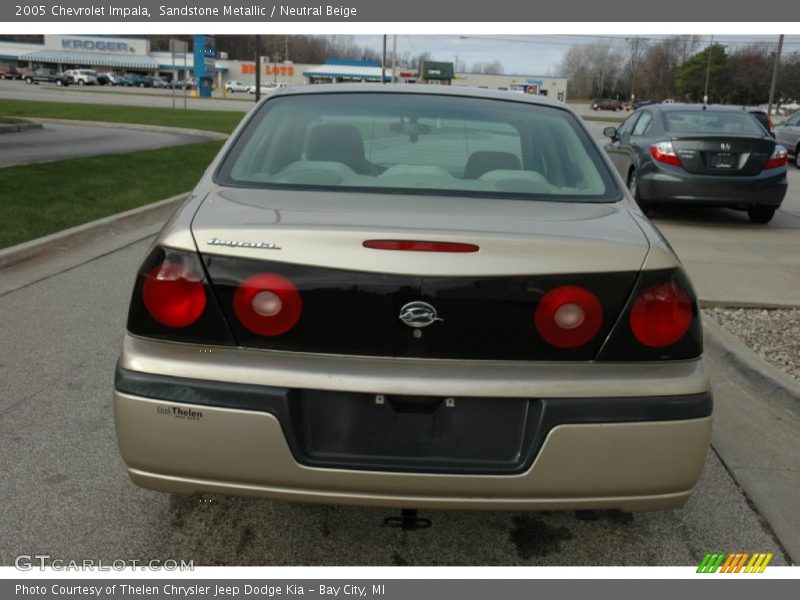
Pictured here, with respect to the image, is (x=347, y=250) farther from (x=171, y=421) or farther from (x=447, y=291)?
(x=171, y=421)

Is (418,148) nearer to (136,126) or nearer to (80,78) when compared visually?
(136,126)

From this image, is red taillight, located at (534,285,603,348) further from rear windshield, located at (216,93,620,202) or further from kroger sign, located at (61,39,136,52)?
kroger sign, located at (61,39,136,52)

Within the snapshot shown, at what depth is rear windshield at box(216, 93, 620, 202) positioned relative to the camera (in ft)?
10.0

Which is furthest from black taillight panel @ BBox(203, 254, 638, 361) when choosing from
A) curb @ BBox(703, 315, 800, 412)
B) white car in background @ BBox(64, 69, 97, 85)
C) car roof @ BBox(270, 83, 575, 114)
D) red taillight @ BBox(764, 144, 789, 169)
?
white car in background @ BBox(64, 69, 97, 85)

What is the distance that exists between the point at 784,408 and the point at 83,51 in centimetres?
12251

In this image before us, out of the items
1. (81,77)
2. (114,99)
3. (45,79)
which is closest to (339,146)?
(114,99)

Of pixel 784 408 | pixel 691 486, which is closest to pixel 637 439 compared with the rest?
pixel 691 486

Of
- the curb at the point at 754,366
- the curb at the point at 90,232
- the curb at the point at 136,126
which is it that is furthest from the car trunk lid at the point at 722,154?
the curb at the point at 136,126

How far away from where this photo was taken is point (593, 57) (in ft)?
428

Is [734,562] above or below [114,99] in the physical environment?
above

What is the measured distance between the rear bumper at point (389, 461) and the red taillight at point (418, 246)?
39 cm

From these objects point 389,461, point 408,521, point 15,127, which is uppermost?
point 389,461

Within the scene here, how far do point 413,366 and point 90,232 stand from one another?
6.67 m

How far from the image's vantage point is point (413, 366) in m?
2.35
